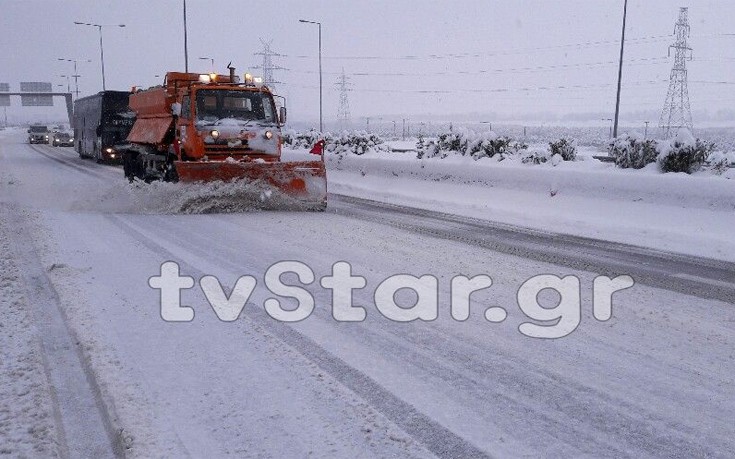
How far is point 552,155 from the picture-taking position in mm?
15992

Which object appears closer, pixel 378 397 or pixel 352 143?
pixel 378 397

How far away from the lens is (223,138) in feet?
41.2

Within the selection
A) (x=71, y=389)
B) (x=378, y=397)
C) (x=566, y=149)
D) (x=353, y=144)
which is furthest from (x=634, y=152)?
(x=353, y=144)

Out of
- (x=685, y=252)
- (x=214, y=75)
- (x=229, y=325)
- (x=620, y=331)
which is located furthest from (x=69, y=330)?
(x=214, y=75)

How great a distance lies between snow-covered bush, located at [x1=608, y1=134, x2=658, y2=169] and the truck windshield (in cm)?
753

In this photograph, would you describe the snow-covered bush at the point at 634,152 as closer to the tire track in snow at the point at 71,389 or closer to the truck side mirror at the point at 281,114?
the truck side mirror at the point at 281,114

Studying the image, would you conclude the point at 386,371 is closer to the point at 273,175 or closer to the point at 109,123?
the point at 273,175

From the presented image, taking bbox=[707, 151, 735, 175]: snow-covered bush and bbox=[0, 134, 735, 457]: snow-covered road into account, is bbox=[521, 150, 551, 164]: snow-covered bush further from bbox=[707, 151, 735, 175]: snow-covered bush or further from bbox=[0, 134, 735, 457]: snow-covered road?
bbox=[0, 134, 735, 457]: snow-covered road

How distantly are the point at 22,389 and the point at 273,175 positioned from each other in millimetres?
8553

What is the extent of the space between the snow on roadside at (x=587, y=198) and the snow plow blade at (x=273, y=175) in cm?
263

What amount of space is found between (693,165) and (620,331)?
8523 mm

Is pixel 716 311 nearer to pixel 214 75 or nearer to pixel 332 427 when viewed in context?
pixel 332 427

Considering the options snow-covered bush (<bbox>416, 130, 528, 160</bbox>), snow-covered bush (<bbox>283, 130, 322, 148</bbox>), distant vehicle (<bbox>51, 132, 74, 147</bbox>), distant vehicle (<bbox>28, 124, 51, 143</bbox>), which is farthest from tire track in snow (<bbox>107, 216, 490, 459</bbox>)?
distant vehicle (<bbox>28, 124, 51, 143</bbox>)

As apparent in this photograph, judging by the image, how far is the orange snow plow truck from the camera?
11.8 m
